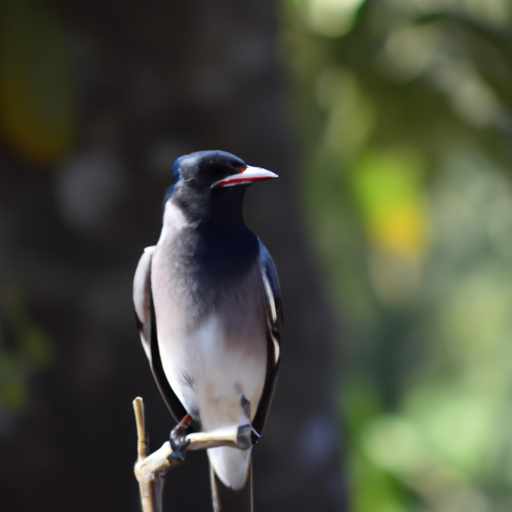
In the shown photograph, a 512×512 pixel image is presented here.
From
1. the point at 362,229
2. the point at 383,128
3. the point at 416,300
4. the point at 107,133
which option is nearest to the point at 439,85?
the point at 383,128

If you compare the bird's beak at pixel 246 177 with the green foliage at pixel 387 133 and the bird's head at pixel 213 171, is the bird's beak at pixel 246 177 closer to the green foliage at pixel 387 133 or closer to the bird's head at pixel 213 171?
the bird's head at pixel 213 171

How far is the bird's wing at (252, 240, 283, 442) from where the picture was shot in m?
0.69

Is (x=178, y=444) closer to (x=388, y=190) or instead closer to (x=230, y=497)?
(x=230, y=497)

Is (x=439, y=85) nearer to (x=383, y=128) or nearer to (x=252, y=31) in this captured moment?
(x=383, y=128)

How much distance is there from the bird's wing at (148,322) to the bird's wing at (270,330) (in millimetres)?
92

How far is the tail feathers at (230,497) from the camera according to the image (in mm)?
613

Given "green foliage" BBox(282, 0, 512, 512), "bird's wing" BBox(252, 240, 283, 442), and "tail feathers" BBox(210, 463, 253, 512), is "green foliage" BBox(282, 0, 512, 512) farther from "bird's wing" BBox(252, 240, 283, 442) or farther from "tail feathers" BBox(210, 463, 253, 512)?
"tail feathers" BBox(210, 463, 253, 512)

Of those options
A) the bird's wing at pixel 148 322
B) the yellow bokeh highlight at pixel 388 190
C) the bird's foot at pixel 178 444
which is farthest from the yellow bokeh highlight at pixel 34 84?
the yellow bokeh highlight at pixel 388 190

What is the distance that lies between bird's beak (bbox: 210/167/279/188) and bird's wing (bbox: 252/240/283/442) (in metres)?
0.15

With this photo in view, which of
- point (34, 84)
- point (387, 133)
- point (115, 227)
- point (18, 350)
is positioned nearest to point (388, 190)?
point (387, 133)

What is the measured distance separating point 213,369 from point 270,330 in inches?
3.5

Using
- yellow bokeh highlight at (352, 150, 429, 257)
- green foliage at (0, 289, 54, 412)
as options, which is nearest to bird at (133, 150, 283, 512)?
green foliage at (0, 289, 54, 412)

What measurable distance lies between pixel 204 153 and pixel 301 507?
68 cm

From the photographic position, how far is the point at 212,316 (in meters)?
0.67
